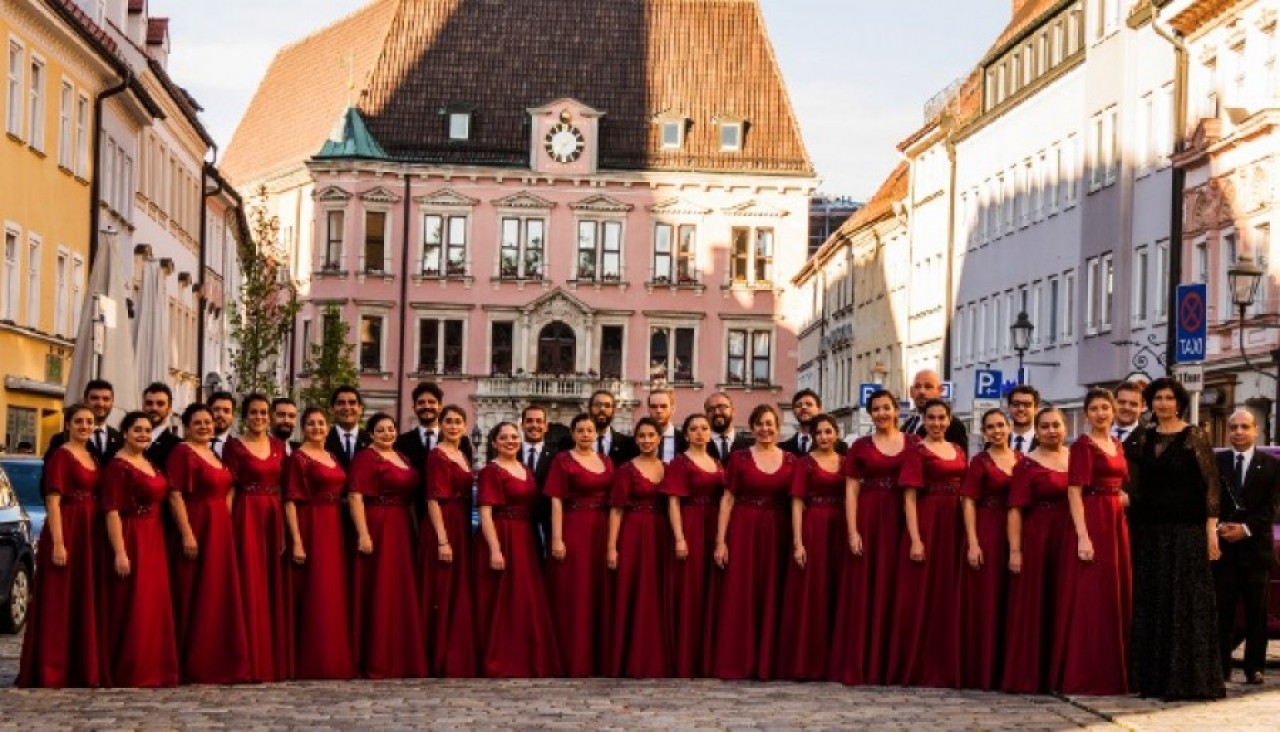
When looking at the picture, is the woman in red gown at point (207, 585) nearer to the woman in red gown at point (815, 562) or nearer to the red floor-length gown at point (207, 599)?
the red floor-length gown at point (207, 599)

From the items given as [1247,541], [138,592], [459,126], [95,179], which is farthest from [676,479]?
[459,126]

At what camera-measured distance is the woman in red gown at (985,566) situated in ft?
61.3

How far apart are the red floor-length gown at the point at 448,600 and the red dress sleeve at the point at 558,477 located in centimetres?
52

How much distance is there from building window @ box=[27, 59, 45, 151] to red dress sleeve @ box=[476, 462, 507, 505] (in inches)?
973

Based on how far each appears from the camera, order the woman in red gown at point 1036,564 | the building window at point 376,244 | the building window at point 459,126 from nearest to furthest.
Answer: the woman in red gown at point 1036,564 → the building window at point 376,244 → the building window at point 459,126

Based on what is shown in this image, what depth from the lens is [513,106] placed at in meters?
97.6

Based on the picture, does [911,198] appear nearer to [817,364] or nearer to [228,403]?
[817,364]

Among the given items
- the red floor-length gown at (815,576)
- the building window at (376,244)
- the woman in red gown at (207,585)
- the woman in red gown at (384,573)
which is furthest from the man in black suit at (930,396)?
the building window at (376,244)

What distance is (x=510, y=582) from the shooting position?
19.7 m

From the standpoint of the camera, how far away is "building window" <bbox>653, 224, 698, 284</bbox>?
316 ft

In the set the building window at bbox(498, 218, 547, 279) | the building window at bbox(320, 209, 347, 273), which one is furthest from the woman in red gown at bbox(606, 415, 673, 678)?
the building window at bbox(498, 218, 547, 279)

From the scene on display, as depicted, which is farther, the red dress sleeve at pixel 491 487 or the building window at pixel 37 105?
the building window at pixel 37 105

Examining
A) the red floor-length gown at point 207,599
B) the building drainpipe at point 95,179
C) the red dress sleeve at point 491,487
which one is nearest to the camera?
the red floor-length gown at point 207,599

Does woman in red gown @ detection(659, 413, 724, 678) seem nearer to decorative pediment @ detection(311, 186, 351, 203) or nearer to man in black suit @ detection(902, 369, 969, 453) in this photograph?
man in black suit @ detection(902, 369, 969, 453)
